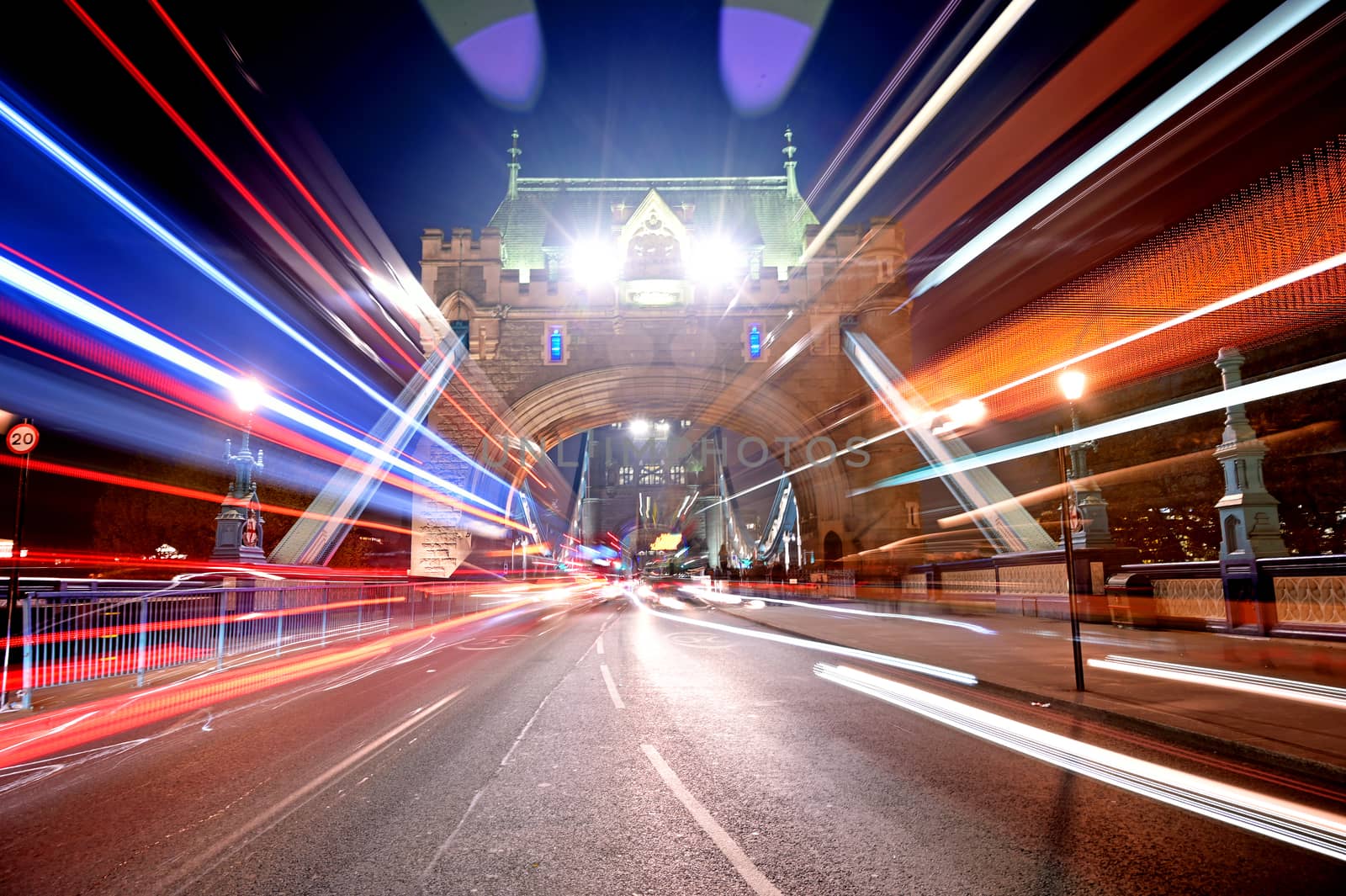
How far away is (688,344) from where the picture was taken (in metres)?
34.6

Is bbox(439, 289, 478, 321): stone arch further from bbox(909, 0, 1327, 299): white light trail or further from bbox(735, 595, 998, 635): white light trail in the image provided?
bbox(909, 0, 1327, 299): white light trail

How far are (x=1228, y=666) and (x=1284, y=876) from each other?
6.90 meters

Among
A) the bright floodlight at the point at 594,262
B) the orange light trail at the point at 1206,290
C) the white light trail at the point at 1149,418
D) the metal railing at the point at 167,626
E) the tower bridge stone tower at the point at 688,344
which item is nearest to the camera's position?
the metal railing at the point at 167,626

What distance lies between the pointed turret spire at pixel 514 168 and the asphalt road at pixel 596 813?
40682mm

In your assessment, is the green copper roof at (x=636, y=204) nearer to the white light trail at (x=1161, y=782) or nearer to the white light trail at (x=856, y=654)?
the white light trail at (x=856, y=654)

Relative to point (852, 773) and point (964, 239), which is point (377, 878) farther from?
point (964, 239)

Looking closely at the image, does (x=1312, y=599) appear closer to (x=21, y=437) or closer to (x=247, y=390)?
(x=21, y=437)

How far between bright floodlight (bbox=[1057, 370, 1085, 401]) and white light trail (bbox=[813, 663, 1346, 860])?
4.16 meters

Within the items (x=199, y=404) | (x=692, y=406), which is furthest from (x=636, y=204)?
(x=199, y=404)

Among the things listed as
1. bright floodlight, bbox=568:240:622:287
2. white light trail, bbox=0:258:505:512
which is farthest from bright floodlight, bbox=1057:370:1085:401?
bright floodlight, bbox=568:240:622:287

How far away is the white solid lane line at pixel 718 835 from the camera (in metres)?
3.21

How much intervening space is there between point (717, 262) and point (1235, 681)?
1295 inches

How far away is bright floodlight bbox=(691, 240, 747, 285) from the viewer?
118 ft

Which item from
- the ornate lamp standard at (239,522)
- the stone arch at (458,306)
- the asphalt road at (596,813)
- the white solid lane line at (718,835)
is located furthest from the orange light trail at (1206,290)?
the stone arch at (458,306)
